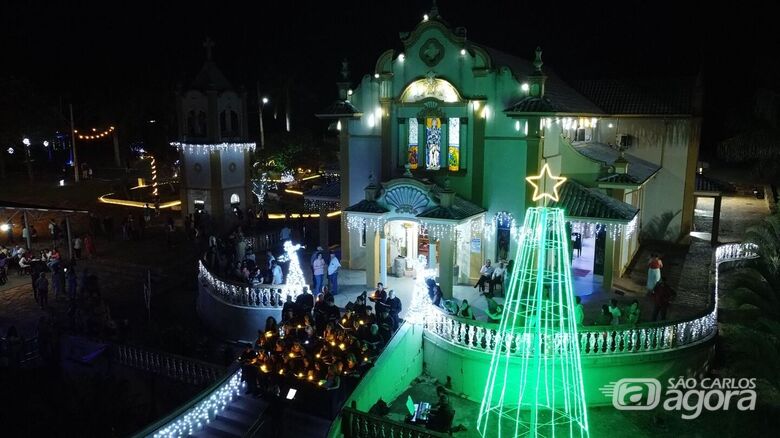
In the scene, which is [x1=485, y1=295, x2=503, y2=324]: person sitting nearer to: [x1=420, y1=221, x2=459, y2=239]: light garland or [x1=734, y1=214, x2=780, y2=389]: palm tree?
[x1=420, y1=221, x2=459, y2=239]: light garland

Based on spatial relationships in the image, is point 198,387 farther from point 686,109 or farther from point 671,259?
point 686,109

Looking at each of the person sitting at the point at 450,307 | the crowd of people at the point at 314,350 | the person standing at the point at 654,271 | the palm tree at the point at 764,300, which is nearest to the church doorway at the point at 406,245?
the person sitting at the point at 450,307

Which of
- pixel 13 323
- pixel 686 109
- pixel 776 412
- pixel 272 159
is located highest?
pixel 686 109

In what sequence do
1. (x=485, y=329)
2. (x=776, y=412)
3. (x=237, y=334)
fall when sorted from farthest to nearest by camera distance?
(x=237, y=334)
(x=485, y=329)
(x=776, y=412)

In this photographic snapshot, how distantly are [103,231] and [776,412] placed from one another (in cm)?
3149

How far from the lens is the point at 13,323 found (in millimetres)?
21328

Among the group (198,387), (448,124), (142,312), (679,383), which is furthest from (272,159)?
(679,383)

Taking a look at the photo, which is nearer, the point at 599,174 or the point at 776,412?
the point at 776,412

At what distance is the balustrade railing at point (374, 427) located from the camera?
1100cm

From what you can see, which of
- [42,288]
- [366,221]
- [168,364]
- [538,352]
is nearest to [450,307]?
[366,221]

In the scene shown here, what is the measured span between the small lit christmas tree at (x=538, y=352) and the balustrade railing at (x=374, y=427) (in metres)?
1.55

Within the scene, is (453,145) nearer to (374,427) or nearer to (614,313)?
(614,313)

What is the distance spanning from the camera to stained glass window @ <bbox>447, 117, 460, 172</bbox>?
20.8 m

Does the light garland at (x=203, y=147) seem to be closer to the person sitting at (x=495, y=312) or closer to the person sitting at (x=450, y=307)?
the person sitting at (x=450, y=307)
